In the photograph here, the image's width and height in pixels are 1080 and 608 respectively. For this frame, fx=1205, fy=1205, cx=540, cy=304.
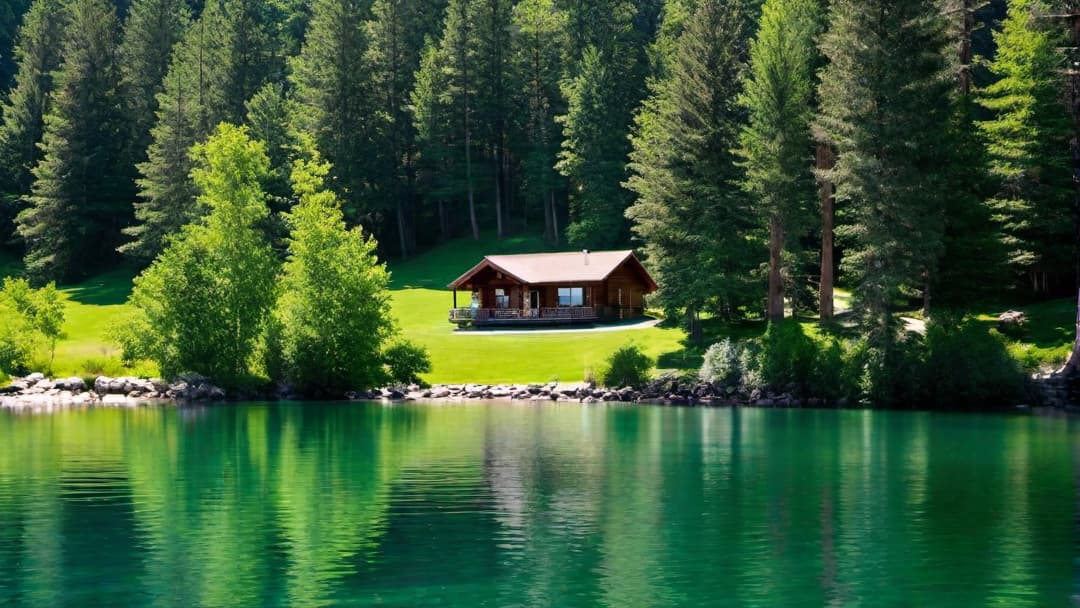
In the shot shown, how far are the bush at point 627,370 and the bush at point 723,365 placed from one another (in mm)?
2758

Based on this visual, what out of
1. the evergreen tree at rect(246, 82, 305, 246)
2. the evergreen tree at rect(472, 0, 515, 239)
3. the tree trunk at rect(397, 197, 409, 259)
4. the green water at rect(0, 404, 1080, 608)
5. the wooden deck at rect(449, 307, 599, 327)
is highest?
the evergreen tree at rect(472, 0, 515, 239)

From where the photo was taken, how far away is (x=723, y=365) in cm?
5375

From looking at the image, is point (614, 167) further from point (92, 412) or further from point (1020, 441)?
point (1020, 441)

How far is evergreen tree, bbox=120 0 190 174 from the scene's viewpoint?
350ft

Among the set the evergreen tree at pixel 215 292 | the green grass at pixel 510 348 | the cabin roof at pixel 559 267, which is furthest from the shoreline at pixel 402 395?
the cabin roof at pixel 559 267

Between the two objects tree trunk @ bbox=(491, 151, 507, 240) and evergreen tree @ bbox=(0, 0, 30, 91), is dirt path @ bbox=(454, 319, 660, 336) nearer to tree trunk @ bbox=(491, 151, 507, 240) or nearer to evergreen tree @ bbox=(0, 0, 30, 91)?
tree trunk @ bbox=(491, 151, 507, 240)

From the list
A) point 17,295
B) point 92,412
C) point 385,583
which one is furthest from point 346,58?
point 385,583

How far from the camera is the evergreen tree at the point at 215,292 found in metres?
55.9

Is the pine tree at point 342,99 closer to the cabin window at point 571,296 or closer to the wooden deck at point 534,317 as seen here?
the wooden deck at point 534,317

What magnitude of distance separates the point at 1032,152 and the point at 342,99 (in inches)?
2228

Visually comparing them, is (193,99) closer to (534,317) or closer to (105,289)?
(105,289)

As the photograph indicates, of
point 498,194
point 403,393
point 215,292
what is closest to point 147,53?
point 498,194

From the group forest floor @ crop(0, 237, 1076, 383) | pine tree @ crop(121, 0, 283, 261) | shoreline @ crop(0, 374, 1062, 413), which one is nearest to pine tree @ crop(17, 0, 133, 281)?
pine tree @ crop(121, 0, 283, 261)

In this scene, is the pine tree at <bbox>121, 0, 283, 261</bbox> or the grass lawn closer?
the grass lawn
